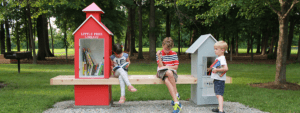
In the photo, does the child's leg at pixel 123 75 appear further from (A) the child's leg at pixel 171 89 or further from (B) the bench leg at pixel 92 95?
(A) the child's leg at pixel 171 89

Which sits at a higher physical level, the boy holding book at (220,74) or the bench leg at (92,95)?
the boy holding book at (220,74)

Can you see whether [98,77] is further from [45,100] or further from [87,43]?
[45,100]

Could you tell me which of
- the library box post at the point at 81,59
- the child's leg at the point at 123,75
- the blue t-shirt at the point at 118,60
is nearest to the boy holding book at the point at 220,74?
the child's leg at the point at 123,75

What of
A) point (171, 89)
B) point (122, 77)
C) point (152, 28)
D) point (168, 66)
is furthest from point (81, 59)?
point (152, 28)

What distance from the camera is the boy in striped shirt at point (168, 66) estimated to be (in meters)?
4.44

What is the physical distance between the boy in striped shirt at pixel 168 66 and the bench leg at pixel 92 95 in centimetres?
126

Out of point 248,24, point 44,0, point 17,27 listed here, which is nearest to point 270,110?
point 44,0

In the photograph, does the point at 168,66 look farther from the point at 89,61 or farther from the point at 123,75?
the point at 89,61

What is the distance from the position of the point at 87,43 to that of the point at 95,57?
0.40m

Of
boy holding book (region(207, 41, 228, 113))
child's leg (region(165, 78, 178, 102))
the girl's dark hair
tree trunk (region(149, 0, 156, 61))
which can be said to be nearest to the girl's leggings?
the girl's dark hair

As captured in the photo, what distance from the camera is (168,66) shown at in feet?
14.8

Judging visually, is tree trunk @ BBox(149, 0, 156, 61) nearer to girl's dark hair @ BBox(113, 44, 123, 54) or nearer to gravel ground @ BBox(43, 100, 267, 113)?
gravel ground @ BBox(43, 100, 267, 113)

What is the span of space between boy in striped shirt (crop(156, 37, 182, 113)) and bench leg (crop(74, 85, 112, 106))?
126 centimetres

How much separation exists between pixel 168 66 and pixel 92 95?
1.76 m
